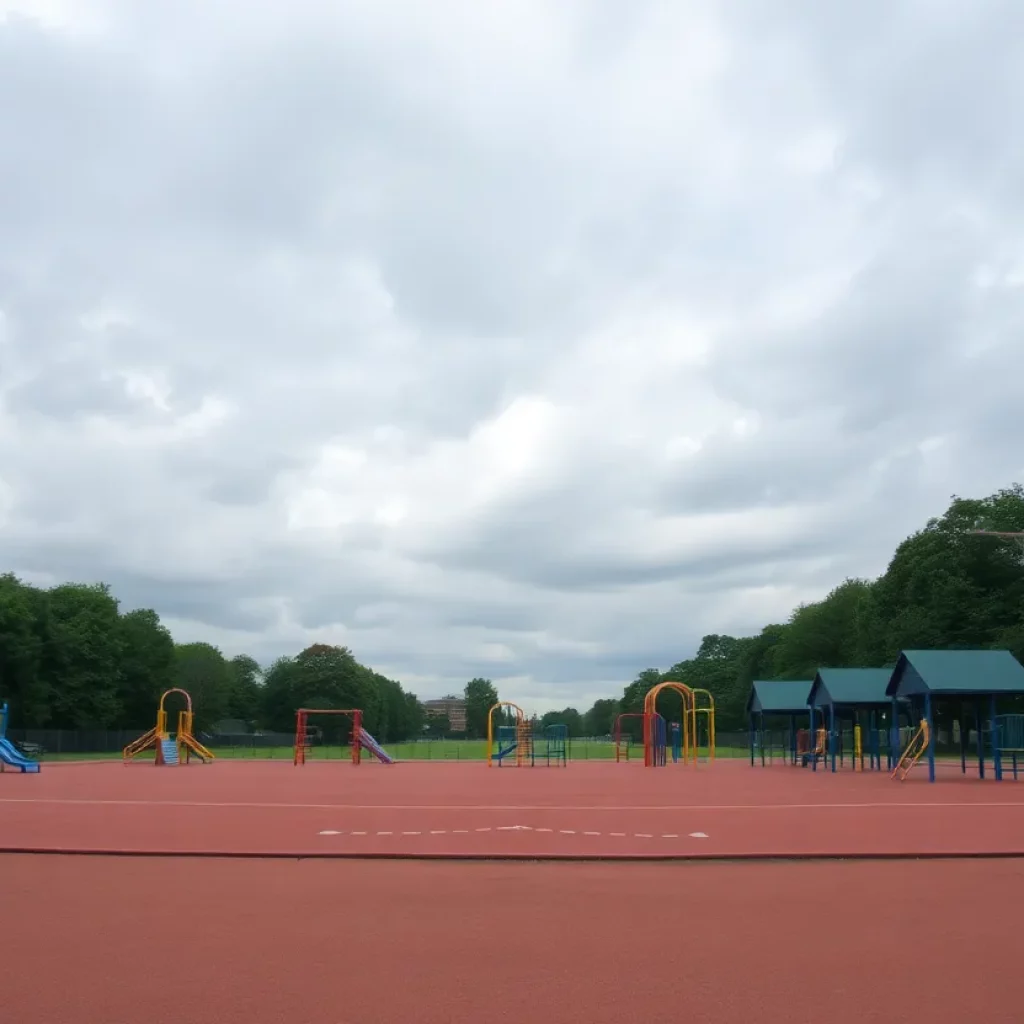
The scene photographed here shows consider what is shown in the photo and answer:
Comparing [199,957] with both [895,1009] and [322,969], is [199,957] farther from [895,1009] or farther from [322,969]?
[895,1009]

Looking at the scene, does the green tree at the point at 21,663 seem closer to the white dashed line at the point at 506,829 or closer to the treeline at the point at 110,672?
the treeline at the point at 110,672

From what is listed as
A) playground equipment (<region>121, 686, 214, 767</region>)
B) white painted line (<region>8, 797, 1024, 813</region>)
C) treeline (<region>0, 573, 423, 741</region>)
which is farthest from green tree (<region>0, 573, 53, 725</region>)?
white painted line (<region>8, 797, 1024, 813</region>)

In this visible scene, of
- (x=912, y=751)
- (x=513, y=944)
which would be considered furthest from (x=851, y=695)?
(x=513, y=944)

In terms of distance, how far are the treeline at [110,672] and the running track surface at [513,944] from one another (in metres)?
64.0

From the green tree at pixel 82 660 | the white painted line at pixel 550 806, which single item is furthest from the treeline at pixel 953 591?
the green tree at pixel 82 660

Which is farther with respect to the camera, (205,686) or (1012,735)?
(205,686)

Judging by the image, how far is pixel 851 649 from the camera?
261 ft

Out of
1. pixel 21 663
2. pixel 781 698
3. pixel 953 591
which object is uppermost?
pixel 953 591

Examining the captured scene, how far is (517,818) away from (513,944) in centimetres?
1009

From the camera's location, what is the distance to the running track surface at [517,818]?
46.3 ft

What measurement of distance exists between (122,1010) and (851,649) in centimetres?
7830

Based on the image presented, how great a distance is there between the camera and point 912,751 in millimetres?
34656

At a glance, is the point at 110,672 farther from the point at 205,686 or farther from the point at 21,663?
the point at 205,686

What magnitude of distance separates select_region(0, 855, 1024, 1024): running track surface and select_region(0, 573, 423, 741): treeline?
64.0 m
